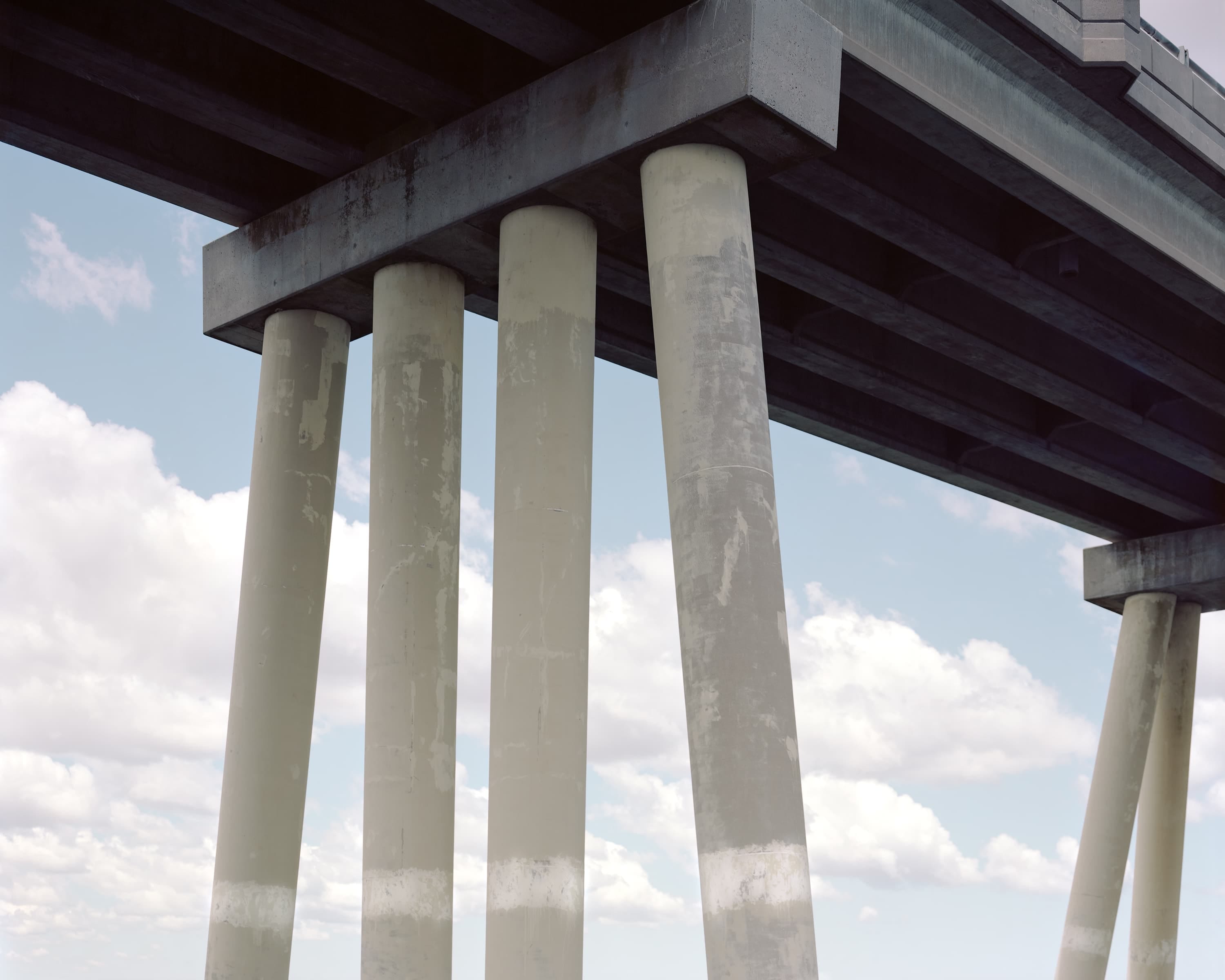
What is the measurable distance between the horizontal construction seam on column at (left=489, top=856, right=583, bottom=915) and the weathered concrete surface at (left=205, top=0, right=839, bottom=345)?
7.78 metres

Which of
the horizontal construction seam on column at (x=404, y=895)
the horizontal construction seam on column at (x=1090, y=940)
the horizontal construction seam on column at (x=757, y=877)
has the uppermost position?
the horizontal construction seam on column at (x=1090, y=940)

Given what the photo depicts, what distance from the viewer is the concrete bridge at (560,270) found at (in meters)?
16.3

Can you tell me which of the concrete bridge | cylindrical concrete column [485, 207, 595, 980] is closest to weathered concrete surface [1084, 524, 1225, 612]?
the concrete bridge

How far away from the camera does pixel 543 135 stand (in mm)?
18656

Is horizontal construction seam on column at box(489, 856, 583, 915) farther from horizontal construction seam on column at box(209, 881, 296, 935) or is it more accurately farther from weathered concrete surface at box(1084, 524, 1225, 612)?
weathered concrete surface at box(1084, 524, 1225, 612)

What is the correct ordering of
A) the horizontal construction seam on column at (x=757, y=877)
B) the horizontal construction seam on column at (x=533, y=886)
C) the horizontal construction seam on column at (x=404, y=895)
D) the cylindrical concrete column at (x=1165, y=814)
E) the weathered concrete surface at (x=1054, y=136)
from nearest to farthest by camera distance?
the horizontal construction seam on column at (x=757, y=877), the horizontal construction seam on column at (x=533, y=886), the horizontal construction seam on column at (x=404, y=895), the weathered concrete surface at (x=1054, y=136), the cylindrical concrete column at (x=1165, y=814)

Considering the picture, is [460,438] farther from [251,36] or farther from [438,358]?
[251,36]

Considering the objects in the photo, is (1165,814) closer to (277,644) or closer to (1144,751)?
(1144,751)

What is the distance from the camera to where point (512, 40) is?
18.2 metres

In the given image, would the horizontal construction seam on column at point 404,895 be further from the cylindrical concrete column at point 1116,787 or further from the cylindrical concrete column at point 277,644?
the cylindrical concrete column at point 1116,787

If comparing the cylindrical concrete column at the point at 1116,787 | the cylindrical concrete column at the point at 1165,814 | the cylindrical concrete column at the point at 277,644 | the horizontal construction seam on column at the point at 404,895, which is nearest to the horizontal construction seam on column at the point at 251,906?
the cylindrical concrete column at the point at 277,644

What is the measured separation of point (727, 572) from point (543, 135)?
20.3 feet

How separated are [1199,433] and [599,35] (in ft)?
60.6

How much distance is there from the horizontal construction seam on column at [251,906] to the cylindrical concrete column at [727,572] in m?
7.23
